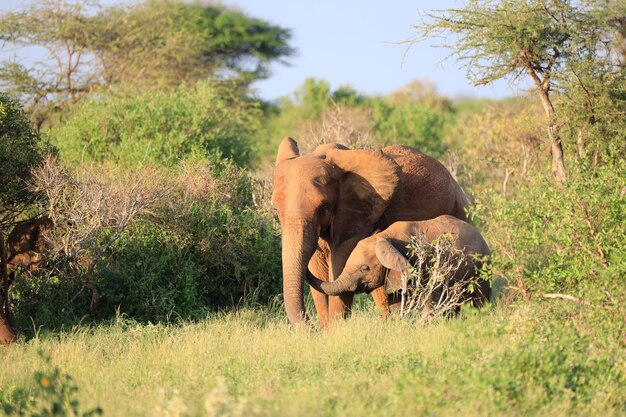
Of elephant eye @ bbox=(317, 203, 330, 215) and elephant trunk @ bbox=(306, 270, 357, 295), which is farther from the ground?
elephant eye @ bbox=(317, 203, 330, 215)

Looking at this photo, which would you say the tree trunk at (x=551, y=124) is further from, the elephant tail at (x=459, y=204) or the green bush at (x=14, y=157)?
the green bush at (x=14, y=157)

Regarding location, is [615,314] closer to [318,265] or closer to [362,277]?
[362,277]

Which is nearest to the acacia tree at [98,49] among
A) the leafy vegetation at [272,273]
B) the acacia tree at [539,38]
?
the leafy vegetation at [272,273]

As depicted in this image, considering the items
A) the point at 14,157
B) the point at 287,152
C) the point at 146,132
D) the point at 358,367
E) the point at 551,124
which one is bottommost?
the point at 146,132

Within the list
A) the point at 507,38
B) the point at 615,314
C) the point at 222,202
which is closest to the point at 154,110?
the point at 222,202

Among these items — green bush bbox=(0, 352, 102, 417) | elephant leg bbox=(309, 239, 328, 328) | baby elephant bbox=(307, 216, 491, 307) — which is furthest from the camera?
elephant leg bbox=(309, 239, 328, 328)

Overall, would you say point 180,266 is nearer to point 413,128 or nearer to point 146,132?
point 146,132

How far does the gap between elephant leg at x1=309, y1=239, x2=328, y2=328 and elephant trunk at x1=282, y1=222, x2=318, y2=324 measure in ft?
2.72

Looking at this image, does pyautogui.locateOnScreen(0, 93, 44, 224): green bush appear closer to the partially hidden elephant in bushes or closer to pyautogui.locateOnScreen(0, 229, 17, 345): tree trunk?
the partially hidden elephant in bushes

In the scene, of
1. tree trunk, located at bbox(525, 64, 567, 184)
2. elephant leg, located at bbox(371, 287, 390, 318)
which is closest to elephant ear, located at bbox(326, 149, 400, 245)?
elephant leg, located at bbox(371, 287, 390, 318)

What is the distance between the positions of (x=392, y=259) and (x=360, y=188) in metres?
0.95

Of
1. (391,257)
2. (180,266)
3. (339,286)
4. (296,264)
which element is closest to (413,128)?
(180,266)

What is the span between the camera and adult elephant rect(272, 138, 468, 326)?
30.6ft

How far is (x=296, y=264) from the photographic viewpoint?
928 cm
